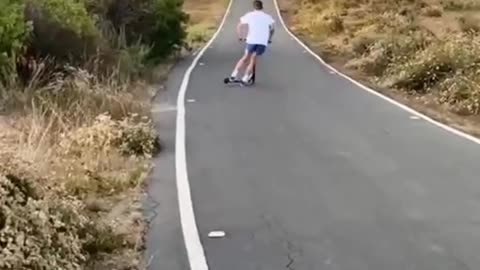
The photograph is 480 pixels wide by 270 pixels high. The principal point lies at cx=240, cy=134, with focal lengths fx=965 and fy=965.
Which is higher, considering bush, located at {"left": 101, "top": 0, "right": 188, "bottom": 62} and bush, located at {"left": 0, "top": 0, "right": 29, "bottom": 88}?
bush, located at {"left": 0, "top": 0, "right": 29, "bottom": 88}

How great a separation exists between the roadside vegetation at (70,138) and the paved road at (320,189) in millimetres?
381

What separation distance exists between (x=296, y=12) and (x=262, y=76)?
123 ft

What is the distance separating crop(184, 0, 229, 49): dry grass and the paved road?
20.2m

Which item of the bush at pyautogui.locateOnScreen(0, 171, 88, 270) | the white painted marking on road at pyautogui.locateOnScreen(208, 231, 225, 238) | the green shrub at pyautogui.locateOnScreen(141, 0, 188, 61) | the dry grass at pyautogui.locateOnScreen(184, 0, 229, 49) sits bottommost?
the dry grass at pyautogui.locateOnScreen(184, 0, 229, 49)

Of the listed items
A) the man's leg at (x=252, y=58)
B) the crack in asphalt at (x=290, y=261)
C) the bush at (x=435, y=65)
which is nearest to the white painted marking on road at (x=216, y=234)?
the crack in asphalt at (x=290, y=261)

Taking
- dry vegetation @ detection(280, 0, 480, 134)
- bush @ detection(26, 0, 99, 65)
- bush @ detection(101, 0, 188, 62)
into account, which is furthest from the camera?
bush @ detection(101, 0, 188, 62)

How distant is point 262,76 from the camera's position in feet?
74.2

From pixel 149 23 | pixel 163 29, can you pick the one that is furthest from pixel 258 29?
pixel 163 29

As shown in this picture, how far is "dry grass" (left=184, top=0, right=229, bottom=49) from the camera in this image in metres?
39.4

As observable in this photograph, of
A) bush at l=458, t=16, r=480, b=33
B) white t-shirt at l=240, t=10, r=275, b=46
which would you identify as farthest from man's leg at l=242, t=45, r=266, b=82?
bush at l=458, t=16, r=480, b=33

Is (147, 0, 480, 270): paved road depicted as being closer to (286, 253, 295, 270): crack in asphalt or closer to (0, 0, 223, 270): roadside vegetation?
(286, 253, 295, 270): crack in asphalt

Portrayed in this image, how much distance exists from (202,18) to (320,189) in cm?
4879

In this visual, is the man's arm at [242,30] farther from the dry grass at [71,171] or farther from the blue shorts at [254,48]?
the dry grass at [71,171]

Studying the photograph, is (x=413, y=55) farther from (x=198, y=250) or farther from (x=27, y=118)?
(x=198, y=250)
